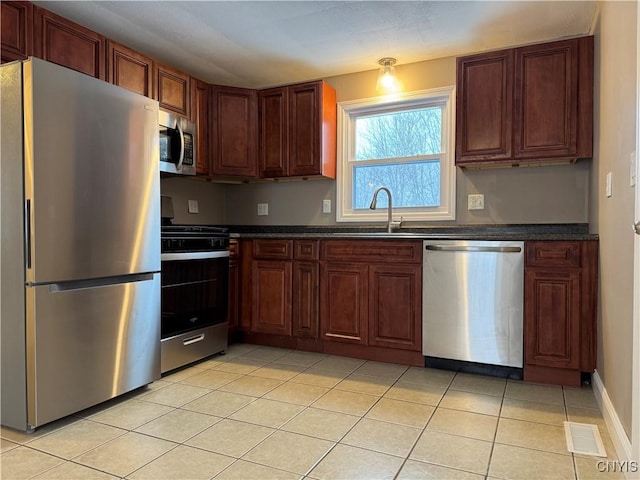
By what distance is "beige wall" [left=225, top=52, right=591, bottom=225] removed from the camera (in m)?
2.89

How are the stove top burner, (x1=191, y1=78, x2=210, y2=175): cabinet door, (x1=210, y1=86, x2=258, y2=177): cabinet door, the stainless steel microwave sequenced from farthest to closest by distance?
(x1=210, y1=86, x2=258, y2=177): cabinet door
(x1=191, y1=78, x2=210, y2=175): cabinet door
the stainless steel microwave
the stove top burner

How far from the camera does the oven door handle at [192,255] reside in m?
2.54

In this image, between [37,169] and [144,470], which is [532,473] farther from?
[37,169]

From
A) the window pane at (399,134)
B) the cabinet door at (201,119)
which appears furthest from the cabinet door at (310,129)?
the cabinet door at (201,119)

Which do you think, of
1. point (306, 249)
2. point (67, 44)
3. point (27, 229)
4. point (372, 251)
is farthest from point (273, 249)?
point (67, 44)

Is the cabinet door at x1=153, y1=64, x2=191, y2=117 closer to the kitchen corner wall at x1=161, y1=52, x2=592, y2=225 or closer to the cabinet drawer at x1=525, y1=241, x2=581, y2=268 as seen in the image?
the kitchen corner wall at x1=161, y1=52, x2=592, y2=225

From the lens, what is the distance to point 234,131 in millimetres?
3596

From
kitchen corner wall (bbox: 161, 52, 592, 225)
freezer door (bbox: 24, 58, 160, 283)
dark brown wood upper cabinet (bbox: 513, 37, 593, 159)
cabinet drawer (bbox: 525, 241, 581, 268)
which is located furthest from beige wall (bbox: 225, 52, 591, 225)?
freezer door (bbox: 24, 58, 160, 283)

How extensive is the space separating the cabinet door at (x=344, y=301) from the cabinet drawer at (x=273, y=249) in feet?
0.99

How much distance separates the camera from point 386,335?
283 cm

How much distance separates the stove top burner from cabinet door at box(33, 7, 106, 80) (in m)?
1.10

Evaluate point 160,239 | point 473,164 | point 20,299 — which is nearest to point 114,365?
point 20,299

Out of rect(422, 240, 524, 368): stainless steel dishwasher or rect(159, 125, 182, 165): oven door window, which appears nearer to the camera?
rect(422, 240, 524, 368): stainless steel dishwasher

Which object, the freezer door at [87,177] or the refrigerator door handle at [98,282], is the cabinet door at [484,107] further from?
the refrigerator door handle at [98,282]
